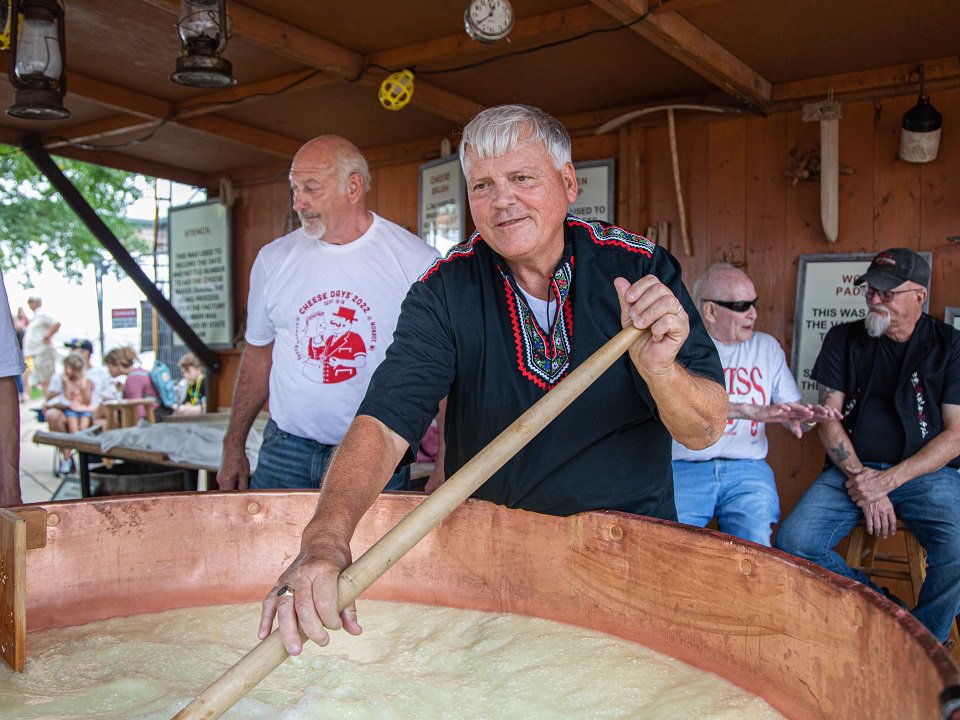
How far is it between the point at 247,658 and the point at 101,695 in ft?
1.68

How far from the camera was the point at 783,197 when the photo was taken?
4168 millimetres

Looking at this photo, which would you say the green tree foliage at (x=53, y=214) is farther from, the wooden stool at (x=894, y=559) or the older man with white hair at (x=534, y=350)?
the older man with white hair at (x=534, y=350)

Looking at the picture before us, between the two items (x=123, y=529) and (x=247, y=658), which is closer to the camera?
A: (x=247, y=658)

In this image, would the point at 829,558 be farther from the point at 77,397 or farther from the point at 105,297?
the point at 105,297

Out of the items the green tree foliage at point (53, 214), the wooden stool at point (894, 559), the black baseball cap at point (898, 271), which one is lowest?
the wooden stool at point (894, 559)

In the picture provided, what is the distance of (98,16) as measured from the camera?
3518 mm

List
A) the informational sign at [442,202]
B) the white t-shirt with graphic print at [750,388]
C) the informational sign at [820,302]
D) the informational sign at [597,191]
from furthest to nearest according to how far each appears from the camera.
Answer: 1. the informational sign at [442,202]
2. the informational sign at [597,191]
3. the informational sign at [820,302]
4. the white t-shirt with graphic print at [750,388]

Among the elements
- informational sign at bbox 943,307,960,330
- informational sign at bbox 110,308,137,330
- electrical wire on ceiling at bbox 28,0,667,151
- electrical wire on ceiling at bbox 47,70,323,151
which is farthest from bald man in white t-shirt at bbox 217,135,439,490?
informational sign at bbox 110,308,137,330

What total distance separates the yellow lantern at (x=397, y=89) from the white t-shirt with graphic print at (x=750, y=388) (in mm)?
1739

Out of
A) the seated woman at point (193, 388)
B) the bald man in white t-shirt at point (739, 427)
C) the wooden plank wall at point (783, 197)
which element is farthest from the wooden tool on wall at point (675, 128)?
the seated woman at point (193, 388)

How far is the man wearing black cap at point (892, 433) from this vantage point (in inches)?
123

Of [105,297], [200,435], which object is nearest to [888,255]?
[200,435]

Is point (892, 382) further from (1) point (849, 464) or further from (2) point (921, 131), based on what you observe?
(2) point (921, 131)

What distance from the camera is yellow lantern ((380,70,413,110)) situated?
12.6 ft
